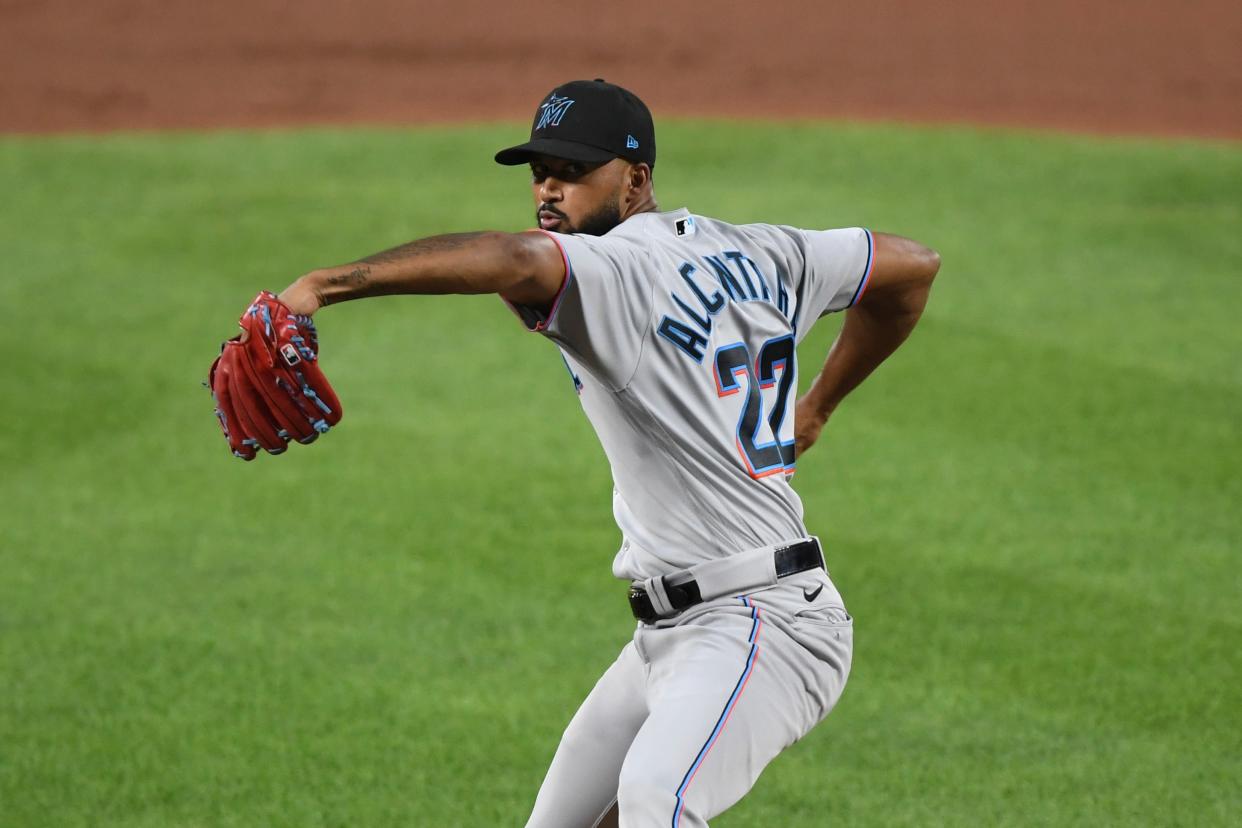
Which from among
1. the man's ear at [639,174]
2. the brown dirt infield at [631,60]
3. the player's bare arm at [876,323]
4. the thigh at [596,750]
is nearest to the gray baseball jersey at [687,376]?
the man's ear at [639,174]

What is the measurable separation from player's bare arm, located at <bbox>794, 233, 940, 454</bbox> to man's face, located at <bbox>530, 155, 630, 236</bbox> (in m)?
0.76

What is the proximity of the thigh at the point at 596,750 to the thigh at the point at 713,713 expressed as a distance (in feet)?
0.40

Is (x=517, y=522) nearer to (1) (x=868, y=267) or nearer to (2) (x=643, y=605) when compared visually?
(1) (x=868, y=267)

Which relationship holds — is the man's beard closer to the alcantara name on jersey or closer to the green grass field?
the alcantara name on jersey

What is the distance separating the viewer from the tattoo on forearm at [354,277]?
2.93 meters

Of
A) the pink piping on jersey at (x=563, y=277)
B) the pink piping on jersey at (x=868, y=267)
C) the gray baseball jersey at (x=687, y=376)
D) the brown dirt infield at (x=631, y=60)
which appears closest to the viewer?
the pink piping on jersey at (x=563, y=277)

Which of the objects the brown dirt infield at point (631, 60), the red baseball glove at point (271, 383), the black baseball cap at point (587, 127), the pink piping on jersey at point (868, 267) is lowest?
the pink piping on jersey at point (868, 267)

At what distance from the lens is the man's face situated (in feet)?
11.9

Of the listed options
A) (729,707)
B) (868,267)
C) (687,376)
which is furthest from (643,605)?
(868,267)

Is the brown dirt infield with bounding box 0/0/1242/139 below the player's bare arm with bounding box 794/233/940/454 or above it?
above

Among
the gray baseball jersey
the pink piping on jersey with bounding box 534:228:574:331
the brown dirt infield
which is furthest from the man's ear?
the brown dirt infield

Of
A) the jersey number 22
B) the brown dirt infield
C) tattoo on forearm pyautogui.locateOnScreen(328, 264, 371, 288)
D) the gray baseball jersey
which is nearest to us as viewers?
tattoo on forearm pyautogui.locateOnScreen(328, 264, 371, 288)

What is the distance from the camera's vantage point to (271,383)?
310cm

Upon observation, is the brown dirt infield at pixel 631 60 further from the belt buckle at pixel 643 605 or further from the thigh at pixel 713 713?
the thigh at pixel 713 713
